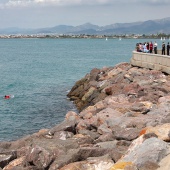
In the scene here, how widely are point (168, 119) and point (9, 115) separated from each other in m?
14.7

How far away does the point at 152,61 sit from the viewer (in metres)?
26.4

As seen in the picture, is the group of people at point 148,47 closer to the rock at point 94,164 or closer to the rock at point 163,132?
the rock at point 163,132

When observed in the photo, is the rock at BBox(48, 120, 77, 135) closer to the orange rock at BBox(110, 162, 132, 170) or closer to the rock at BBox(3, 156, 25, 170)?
the rock at BBox(3, 156, 25, 170)

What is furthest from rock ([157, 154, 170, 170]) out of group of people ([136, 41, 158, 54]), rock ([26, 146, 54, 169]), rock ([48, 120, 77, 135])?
group of people ([136, 41, 158, 54])

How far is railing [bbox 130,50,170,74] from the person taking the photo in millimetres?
24031

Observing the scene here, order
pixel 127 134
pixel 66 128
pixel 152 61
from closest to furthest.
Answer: pixel 127 134 < pixel 66 128 < pixel 152 61

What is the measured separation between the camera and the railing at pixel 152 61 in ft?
78.8

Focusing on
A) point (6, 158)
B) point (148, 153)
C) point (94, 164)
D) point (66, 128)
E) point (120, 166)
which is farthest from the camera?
point (66, 128)

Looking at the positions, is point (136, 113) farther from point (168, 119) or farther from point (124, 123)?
point (168, 119)

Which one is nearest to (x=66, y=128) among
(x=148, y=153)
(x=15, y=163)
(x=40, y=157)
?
(x=15, y=163)

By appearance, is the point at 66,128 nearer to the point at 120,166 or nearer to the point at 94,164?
the point at 94,164

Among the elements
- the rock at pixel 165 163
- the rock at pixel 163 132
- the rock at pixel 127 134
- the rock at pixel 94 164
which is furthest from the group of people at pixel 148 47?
the rock at pixel 165 163

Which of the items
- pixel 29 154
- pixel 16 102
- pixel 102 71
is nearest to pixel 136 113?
pixel 29 154

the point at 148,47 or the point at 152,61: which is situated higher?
the point at 148,47
